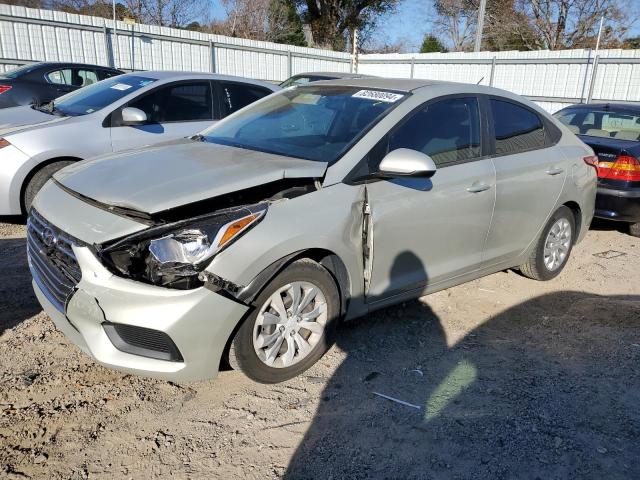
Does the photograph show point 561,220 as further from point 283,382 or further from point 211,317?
point 211,317

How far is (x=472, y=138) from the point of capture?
13.0 ft

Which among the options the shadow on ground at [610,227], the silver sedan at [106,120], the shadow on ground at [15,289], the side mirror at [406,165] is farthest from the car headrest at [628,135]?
the shadow on ground at [15,289]

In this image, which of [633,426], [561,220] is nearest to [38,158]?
[561,220]

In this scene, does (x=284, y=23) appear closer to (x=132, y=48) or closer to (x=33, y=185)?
(x=132, y=48)

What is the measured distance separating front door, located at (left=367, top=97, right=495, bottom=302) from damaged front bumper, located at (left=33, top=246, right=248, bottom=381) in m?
1.09

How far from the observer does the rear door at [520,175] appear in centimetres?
410

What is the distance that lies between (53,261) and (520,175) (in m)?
3.35

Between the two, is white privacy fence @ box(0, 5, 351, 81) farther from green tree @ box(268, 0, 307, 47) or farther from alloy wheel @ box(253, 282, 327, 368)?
alloy wheel @ box(253, 282, 327, 368)

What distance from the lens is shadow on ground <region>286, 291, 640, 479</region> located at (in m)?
2.55

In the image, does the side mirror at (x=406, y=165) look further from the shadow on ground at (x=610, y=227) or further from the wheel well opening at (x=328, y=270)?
the shadow on ground at (x=610, y=227)

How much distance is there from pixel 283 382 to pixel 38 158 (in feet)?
12.2

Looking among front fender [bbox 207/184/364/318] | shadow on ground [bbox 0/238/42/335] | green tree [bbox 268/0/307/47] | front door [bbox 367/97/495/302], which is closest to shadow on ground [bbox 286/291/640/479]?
front door [bbox 367/97/495/302]

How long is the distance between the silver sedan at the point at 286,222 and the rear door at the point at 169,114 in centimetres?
193

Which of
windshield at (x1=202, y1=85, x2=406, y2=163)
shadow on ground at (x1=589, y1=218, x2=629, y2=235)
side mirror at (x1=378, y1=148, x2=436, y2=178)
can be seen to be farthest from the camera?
shadow on ground at (x1=589, y1=218, x2=629, y2=235)
